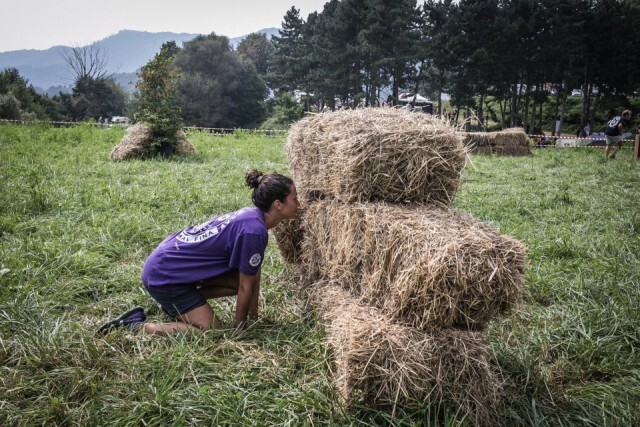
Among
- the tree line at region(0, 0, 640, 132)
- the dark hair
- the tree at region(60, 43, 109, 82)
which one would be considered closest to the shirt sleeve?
the dark hair

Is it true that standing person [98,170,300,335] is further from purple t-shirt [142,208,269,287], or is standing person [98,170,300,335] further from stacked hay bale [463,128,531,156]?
stacked hay bale [463,128,531,156]

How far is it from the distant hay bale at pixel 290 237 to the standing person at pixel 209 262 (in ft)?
3.39

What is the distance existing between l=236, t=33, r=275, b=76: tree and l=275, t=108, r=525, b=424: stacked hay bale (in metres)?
86.1

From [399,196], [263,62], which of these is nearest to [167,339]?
[399,196]

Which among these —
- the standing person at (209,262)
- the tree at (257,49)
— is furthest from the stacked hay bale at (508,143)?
the tree at (257,49)

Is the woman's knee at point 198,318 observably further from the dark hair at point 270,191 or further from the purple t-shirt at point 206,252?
the dark hair at point 270,191

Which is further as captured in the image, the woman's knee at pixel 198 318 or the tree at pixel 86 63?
the tree at pixel 86 63

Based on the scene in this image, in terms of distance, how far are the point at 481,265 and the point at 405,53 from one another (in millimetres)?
42366

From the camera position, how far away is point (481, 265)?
224 cm

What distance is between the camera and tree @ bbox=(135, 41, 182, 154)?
12867 millimetres

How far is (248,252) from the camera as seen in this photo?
124 inches

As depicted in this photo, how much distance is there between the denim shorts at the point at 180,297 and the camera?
10.8ft

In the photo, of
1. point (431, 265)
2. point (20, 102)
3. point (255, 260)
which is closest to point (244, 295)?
point (255, 260)

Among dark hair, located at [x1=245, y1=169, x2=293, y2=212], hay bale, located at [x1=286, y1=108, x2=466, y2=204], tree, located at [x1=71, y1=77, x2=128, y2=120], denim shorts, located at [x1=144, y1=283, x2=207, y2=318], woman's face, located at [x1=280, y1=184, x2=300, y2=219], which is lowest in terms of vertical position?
denim shorts, located at [x1=144, y1=283, x2=207, y2=318]
